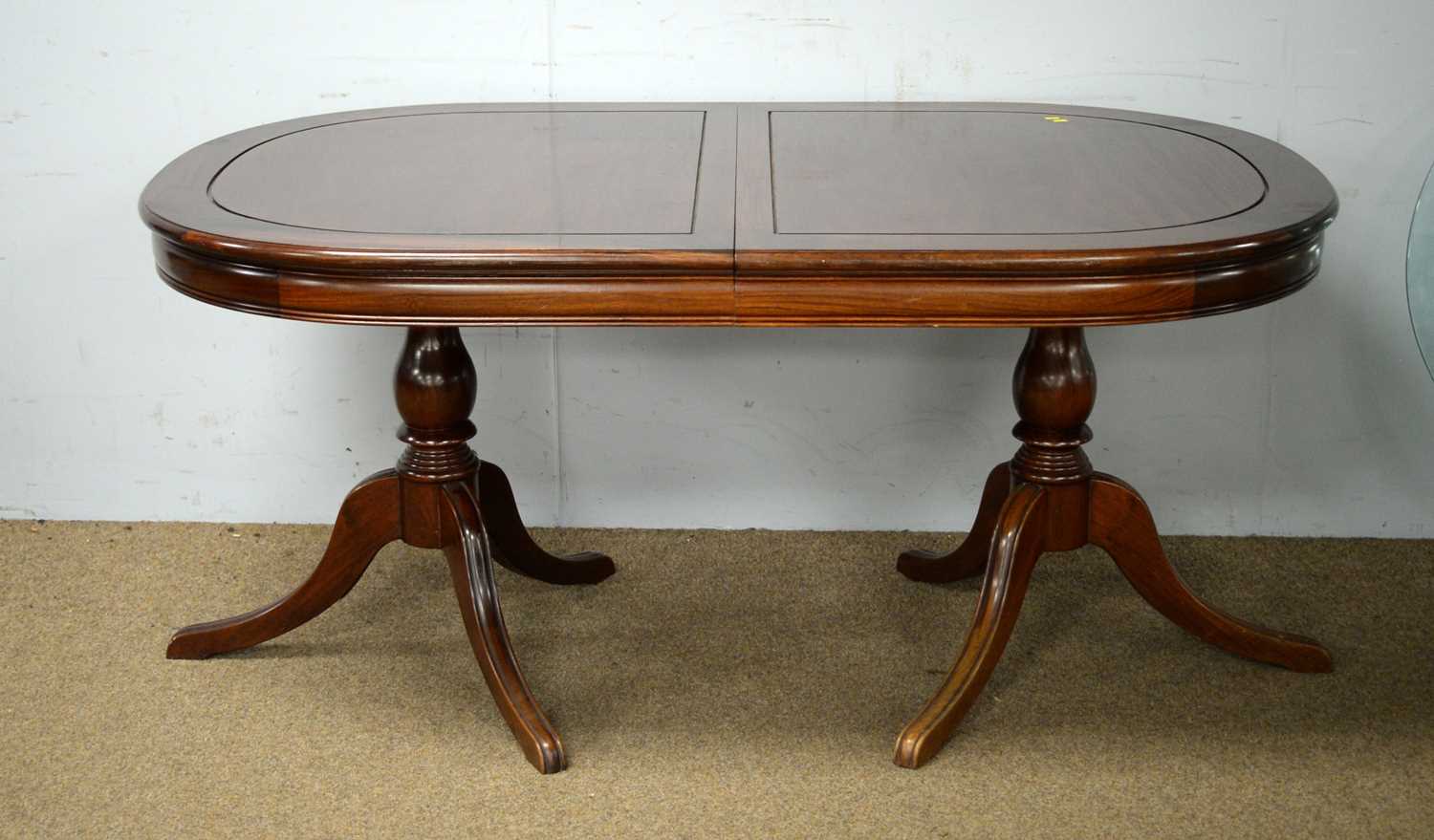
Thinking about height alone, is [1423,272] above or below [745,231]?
below

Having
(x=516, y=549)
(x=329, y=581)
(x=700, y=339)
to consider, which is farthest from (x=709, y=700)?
(x=700, y=339)

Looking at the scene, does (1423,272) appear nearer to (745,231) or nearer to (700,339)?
(745,231)

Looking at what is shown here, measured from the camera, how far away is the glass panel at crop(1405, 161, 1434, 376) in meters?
1.87

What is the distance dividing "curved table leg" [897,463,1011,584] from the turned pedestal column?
0.71 metres

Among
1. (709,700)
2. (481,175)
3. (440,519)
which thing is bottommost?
(709,700)

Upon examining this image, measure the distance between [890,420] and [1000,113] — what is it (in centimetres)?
58

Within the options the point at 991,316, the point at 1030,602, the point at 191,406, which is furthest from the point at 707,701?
the point at 191,406

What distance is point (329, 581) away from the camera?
2.06 meters

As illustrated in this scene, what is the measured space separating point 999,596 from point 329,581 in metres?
0.93

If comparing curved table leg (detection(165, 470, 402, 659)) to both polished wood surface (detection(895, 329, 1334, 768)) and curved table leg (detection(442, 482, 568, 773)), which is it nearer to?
curved table leg (detection(442, 482, 568, 773))

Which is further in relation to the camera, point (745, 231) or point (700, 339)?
point (700, 339)

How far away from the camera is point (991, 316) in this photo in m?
1.49

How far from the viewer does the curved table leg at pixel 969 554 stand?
7.30 feet

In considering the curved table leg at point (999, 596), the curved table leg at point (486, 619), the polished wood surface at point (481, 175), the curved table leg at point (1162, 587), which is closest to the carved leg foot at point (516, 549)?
the curved table leg at point (486, 619)
